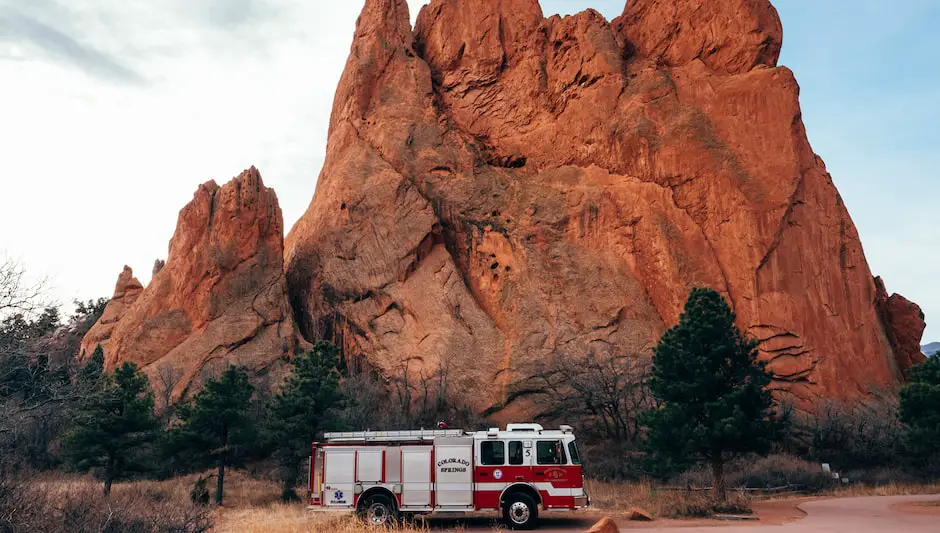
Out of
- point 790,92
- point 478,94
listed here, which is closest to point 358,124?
point 478,94

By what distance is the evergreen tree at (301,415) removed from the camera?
1114 inches

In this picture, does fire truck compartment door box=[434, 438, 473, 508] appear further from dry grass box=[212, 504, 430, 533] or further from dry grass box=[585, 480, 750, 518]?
dry grass box=[585, 480, 750, 518]

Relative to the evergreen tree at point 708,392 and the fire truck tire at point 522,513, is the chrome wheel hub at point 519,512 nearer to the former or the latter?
the fire truck tire at point 522,513

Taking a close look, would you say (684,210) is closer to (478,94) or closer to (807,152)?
(807,152)

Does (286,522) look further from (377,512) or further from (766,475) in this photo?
(766,475)

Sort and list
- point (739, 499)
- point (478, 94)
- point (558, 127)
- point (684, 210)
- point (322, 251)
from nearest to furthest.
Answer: point (739, 499) → point (684, 210) → point (322, 251) → point (558, 127) → point (478, 94)

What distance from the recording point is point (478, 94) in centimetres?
6056

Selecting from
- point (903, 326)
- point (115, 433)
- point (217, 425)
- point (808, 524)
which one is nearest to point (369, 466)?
point (808, 524)

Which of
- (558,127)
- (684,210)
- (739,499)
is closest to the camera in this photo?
(739,499)

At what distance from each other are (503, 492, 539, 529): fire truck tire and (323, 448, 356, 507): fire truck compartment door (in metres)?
4.10

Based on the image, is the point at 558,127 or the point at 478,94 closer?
the point at 558,127

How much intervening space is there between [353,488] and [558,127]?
42.5 meters

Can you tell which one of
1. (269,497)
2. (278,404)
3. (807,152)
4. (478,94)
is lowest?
(269,497)

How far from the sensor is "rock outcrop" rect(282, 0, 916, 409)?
45.7 meters
